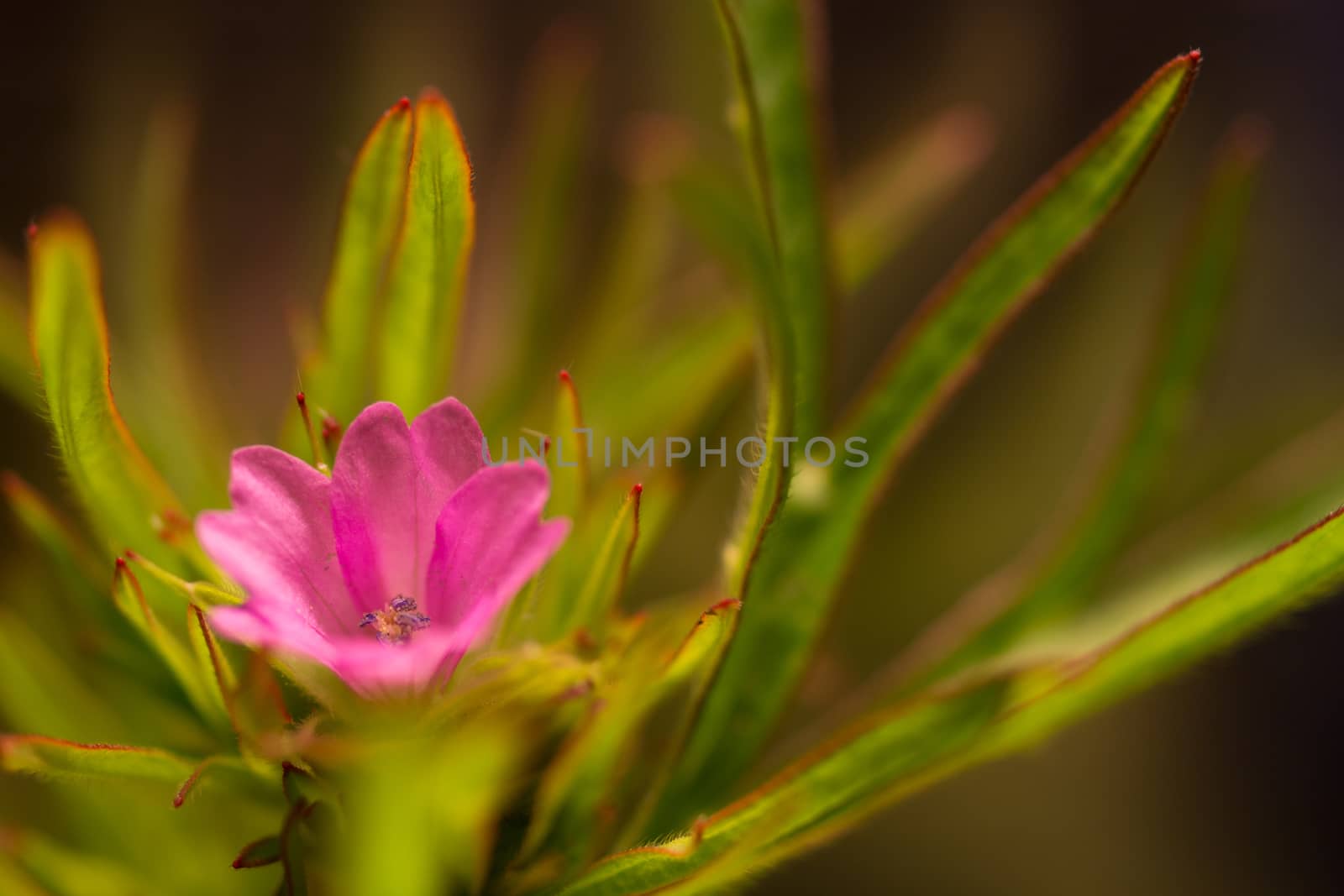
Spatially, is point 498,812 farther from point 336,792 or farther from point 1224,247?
point 1224,247

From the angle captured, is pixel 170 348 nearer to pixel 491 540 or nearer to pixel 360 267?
pixel 360 267

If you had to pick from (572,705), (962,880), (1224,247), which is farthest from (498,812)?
(962,880)

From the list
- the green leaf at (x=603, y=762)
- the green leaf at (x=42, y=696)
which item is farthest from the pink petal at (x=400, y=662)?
→ the green leaf at (x=42, y=696)

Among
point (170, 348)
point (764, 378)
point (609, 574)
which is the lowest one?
point (609, 574)

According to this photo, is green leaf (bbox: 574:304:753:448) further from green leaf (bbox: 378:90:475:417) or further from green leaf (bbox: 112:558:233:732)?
green leaf (bbox: 112:558:233:732)

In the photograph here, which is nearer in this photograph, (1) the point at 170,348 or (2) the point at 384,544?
(2) the point at 384,544

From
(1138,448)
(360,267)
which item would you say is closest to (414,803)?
(360,267)

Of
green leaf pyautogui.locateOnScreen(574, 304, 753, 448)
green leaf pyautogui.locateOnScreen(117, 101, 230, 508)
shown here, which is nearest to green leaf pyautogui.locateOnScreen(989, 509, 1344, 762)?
green leaf pyautogui.locateOnScreen(574, 304, 753, 448)
